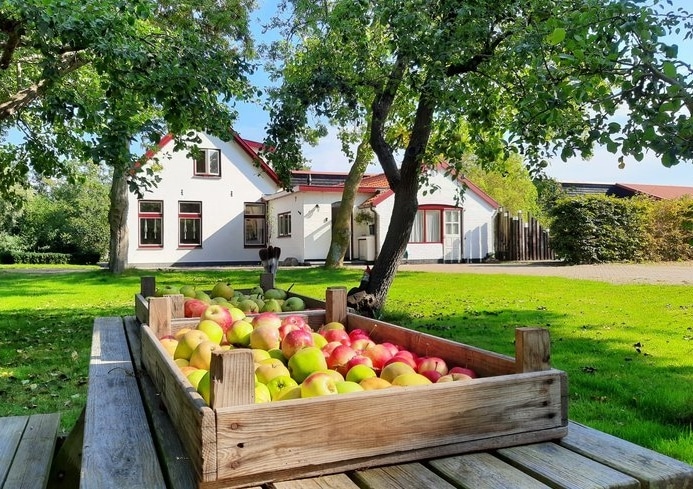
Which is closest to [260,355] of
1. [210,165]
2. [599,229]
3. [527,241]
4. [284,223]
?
[599,229]

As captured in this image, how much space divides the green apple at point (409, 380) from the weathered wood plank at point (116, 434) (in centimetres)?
66

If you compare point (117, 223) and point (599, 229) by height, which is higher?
point (117, 223)

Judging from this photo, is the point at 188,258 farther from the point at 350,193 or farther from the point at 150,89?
the point at 150,89

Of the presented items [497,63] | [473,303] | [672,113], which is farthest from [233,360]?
[473,303]

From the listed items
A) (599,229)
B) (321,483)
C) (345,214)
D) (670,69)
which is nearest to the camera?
(321,483)

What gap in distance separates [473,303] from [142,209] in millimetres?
18821

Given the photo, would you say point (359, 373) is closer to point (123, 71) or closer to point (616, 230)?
point (123, 71)

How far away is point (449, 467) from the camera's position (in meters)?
1.31

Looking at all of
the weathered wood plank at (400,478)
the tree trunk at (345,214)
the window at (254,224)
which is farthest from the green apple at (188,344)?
the window at (254,224)

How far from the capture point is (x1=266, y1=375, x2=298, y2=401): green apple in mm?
1583

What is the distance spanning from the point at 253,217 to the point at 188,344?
25606 mm

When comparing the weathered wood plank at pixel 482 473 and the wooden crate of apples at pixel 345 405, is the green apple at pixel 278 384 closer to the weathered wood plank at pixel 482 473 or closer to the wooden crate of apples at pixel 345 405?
the wooden crate of apples at pixel 345 405

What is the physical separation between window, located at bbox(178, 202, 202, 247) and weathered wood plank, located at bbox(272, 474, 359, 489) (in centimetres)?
2543

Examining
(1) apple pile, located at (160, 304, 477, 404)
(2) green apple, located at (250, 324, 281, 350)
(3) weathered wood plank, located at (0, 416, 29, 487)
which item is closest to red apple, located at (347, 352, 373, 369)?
(1) apple pile, located at (160, 304, 477, 404)
